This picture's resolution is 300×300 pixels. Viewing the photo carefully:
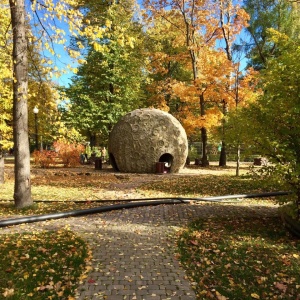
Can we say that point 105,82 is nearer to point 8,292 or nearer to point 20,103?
point 20,103

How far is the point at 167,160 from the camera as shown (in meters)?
18.2

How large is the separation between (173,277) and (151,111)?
46.9 ft

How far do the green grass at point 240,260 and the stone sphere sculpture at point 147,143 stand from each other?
397 inches

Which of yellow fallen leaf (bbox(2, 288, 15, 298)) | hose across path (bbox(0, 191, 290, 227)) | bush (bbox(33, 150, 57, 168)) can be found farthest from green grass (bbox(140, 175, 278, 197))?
bush (bbox(33, 150, 57, 168))

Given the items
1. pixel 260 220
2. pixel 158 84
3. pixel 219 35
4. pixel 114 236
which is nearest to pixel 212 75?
pixel 219 35

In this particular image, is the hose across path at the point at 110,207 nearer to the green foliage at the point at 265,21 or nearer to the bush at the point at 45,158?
the bush at the point at 45,158

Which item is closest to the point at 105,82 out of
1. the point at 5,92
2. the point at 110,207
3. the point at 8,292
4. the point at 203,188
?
the point at 5,92

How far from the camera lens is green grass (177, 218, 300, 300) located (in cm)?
412

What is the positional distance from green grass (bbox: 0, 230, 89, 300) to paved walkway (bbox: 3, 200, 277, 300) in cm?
25

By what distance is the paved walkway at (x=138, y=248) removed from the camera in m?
4.01

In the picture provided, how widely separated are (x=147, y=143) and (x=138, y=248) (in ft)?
38.3

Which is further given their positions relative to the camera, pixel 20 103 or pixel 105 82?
pixel 105 82

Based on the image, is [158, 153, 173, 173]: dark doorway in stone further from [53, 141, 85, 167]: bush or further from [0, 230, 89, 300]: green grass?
[0, 230, 89, 300]: green grass

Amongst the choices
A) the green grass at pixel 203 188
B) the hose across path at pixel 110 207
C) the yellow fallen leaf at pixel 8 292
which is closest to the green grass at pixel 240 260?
the hose across path at pixel 110 207
